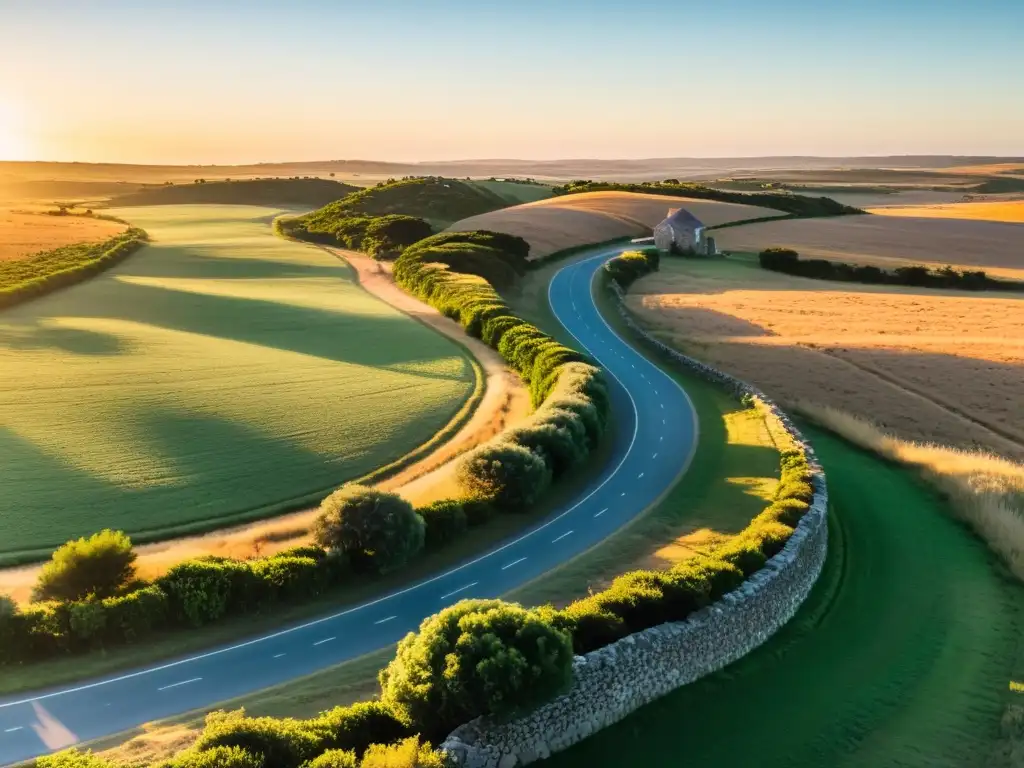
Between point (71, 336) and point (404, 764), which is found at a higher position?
point (71, 336)

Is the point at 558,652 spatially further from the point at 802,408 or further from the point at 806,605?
the point at 802,408

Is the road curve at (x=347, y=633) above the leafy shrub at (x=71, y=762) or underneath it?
underneath

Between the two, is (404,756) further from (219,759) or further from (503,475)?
(503,475)

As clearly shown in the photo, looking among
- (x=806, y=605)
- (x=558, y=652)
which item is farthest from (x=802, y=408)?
(x=558, y=652)

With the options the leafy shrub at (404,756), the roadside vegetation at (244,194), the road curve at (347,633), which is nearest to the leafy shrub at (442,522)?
the road curve at (347,633)

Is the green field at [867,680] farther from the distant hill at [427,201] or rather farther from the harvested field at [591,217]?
the distant hill at [427,201]

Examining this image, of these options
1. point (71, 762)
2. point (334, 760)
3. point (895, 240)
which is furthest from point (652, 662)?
point (895, 240)

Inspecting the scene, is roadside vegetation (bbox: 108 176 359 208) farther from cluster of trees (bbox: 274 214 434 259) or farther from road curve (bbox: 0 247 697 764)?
road curve (bbox: 0 247 697 764)
